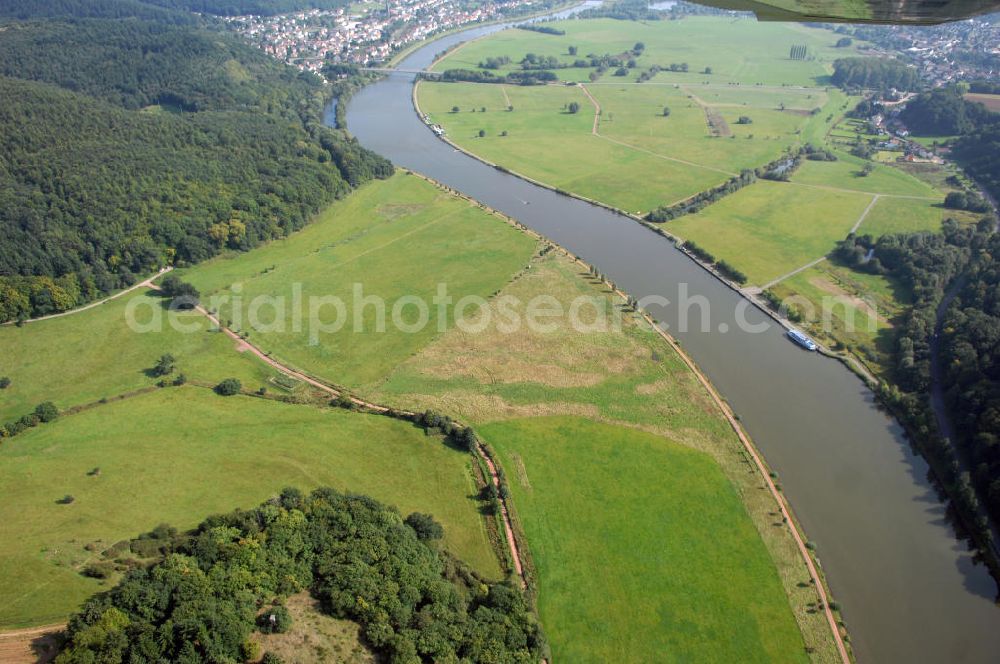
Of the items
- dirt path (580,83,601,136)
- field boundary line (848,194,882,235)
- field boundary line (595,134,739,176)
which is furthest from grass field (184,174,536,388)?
field boundary line (848,194,882,235)

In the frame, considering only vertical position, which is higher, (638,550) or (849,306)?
(849,306)

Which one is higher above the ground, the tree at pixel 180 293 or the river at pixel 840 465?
the tree at pixel 180 293

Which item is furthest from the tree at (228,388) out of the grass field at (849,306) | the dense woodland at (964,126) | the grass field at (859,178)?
the dense woodland at (964,126)

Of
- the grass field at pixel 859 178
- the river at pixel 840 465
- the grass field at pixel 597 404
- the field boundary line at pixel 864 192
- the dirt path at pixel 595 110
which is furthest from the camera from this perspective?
the dirt path at pixel 595 110

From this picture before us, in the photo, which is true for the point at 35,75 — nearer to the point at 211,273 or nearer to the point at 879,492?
the point at 211,273

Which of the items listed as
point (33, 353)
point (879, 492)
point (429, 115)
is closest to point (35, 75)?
point (429, 115)

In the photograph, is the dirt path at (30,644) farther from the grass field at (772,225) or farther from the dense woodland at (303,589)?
the grass field at (772,225)

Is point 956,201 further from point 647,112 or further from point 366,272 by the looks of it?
point 366,272

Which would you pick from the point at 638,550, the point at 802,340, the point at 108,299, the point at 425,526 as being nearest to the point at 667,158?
the point at 802,340
